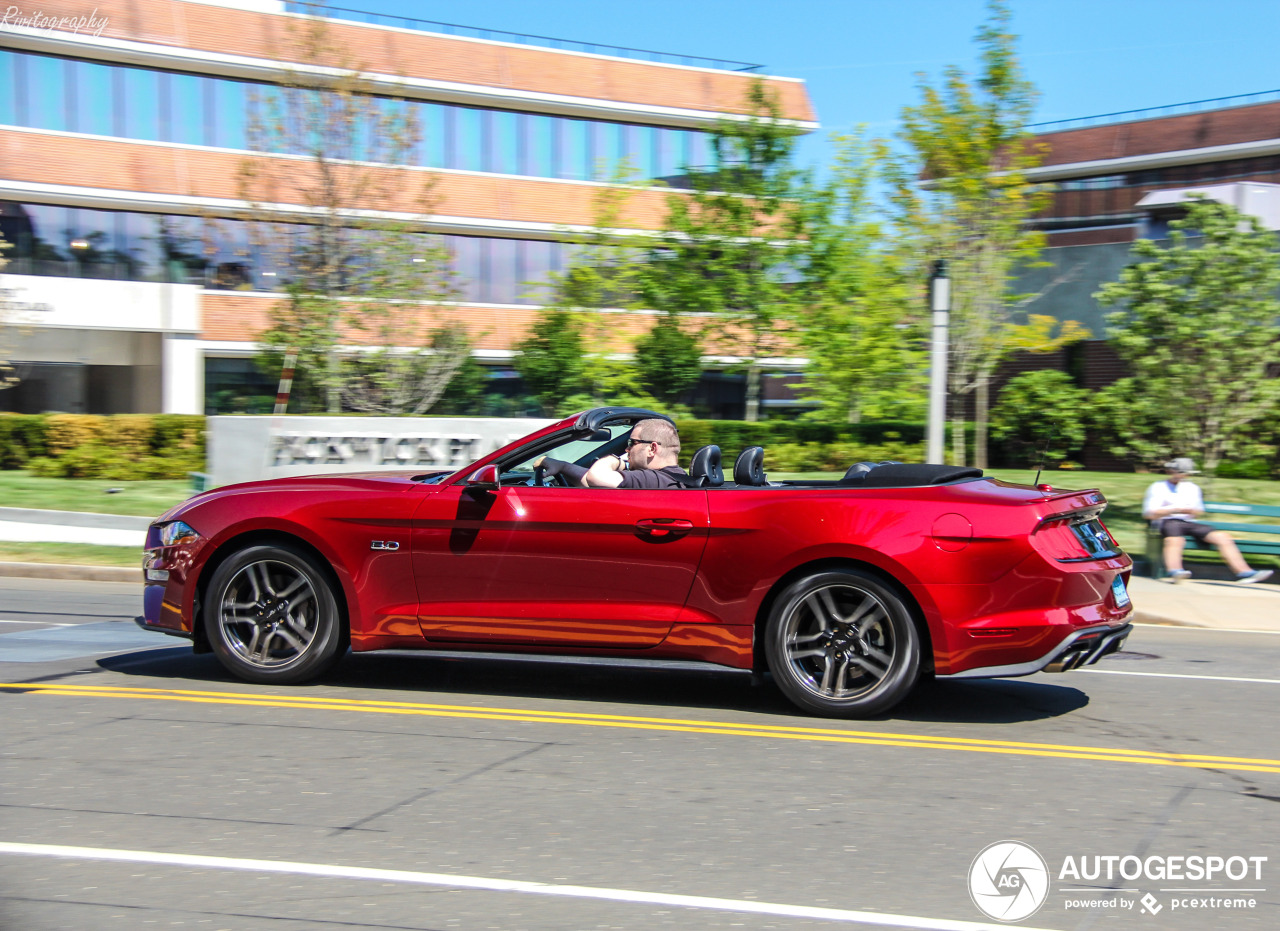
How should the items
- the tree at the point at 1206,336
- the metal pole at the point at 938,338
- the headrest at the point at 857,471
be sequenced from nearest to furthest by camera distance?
the headrest at the point at 857,471 < the metal pole at the point at 938,338 < the tree at the point at 1206,336

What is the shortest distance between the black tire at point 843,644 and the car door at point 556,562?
55cm

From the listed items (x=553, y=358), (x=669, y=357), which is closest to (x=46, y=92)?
(x=553, y=358)

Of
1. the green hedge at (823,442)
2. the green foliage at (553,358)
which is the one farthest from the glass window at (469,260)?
the green hedge at (823,442)

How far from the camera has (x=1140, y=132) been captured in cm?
4175

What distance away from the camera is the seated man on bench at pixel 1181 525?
42.5 feet

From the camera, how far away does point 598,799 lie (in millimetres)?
4836

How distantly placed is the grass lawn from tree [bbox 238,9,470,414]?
12.8ft

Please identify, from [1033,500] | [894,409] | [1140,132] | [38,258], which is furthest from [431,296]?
[1140,132]

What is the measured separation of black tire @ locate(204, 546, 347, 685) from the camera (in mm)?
6672

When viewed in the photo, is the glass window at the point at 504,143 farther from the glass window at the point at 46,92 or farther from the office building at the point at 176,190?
the glass window at the point at 46,92

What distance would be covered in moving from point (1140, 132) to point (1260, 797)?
4147 cm

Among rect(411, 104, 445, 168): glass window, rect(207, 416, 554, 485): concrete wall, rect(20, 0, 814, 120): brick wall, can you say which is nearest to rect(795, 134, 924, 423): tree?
rect(20, 0, 814, 120): brick wall

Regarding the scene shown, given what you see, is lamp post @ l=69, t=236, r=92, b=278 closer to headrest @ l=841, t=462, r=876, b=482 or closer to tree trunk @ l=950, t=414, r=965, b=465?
tree trunk @ l=950, t=414, r=965, b=465

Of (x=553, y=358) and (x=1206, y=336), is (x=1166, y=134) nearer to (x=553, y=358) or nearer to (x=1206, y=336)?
(x=553, y=358)
